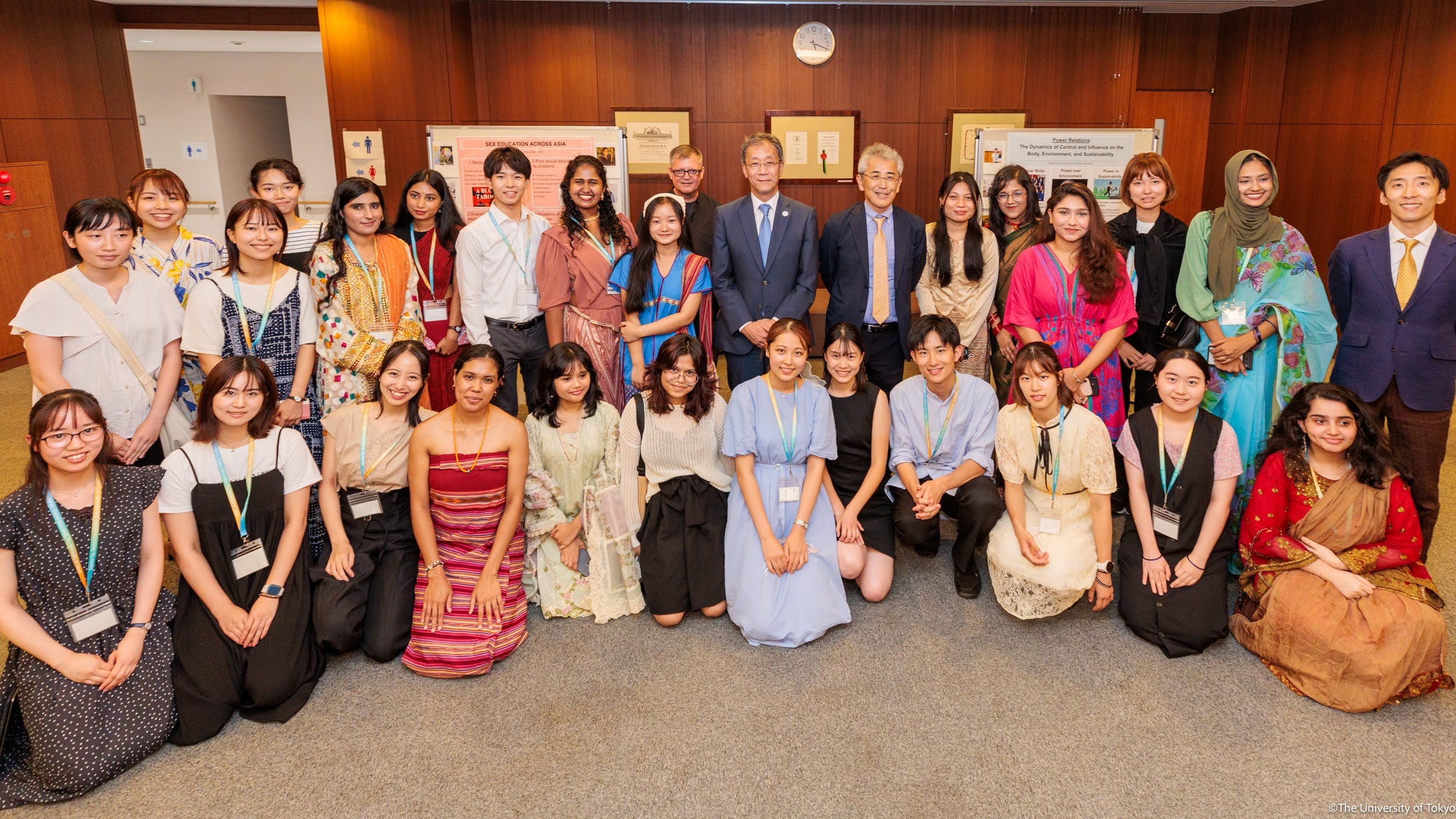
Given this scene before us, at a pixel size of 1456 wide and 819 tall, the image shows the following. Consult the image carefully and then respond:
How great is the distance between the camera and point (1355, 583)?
267 cm

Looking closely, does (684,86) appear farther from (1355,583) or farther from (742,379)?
(1355,583)

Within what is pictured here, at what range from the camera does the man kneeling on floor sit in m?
3.30

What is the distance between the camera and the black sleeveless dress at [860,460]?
11.1 ft

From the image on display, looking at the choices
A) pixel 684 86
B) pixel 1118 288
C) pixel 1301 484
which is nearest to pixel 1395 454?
pixel 1301 484

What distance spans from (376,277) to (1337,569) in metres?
3.59

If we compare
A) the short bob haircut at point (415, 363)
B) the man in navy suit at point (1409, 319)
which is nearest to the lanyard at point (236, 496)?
the short bob haircut at point (415, 363)

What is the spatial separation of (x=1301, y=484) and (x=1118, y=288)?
1.07m

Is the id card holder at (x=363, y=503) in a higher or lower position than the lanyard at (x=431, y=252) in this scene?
lower

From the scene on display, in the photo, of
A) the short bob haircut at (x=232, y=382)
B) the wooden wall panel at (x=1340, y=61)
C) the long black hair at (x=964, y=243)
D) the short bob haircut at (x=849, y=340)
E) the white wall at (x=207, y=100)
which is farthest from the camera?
the white wall at (x=207, y=100)

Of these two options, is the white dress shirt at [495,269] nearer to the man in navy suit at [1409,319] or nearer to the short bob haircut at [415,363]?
the short bob haircut at [415,363]

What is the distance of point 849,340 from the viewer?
3309 millimetres

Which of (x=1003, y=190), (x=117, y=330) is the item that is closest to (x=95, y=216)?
(x=117, y=330)

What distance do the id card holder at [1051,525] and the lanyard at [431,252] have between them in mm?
2729

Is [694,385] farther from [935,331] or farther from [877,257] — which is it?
[877,257]
